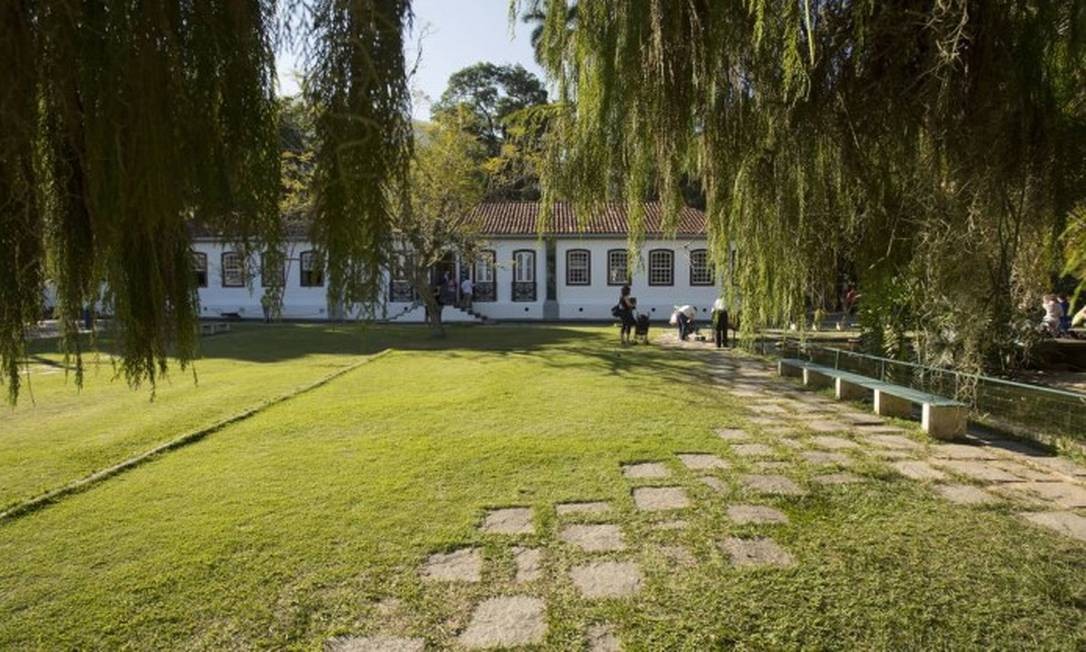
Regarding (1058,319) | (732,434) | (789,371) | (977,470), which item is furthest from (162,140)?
(1058,319)

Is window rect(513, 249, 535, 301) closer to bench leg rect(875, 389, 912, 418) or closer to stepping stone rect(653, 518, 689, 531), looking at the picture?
bench leg rect(875, 389, 912, 418)

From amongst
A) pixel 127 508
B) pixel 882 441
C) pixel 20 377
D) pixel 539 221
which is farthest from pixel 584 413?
pixel 20 377

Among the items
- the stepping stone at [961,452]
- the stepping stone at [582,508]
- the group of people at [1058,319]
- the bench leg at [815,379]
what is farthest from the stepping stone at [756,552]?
the group of people at [1058,319]

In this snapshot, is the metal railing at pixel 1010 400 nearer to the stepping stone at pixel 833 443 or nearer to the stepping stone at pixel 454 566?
the stepping stone at pixel 833 443

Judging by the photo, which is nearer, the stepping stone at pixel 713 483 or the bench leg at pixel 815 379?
the stepping stone at pixel 713 483

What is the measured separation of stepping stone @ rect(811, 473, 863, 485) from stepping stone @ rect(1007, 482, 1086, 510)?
961 mm

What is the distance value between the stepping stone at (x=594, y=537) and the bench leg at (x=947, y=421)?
12.3ft

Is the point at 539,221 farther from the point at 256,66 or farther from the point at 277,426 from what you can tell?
the point at 277,426

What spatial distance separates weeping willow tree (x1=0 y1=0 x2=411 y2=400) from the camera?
1007 millimetres

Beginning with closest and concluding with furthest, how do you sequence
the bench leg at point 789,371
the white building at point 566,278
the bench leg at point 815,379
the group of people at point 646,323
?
→ the bench leg at point 815,379, the bench leg at point 789,371, the group of people at point 646,323, the white building at point 566,278

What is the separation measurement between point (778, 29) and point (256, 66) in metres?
2.10

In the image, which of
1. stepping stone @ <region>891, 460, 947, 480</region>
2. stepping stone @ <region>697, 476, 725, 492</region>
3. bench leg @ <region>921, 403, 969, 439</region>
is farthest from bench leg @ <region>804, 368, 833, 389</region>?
stepping stone @ <region>697, 476, 725, 492</region>

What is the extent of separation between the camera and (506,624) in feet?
9.50

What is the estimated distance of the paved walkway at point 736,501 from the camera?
3012 mm
